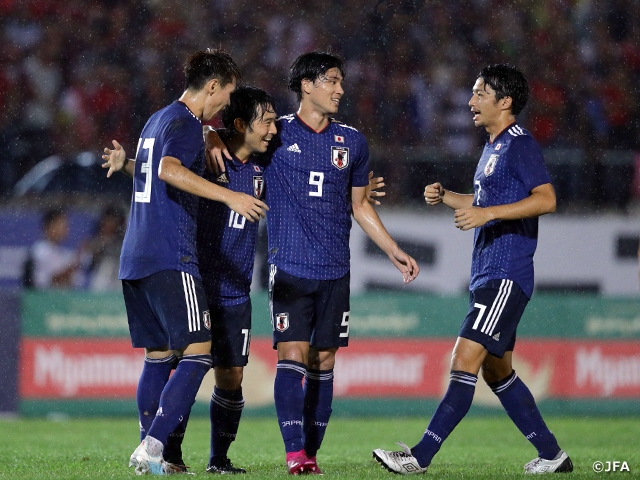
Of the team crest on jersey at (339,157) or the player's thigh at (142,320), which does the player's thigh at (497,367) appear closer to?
the team crest on jersey at (339,157)

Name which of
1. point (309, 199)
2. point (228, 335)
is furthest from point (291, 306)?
point (309, 199)

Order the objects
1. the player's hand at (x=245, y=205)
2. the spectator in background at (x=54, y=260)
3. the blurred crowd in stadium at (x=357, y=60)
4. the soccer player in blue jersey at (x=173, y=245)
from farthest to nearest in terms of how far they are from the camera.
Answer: the blurred crowd in stadium at (x=357, y=60) → the spectator in background at (x=54, y=260) → the soccer player in blue jersey at (x=173, y=245) → the player's hand at (x=245, y=205)

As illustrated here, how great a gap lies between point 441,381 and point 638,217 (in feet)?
9.29

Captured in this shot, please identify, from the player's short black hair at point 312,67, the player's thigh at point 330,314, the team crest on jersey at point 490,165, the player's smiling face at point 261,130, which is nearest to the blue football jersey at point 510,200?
the team crest on jersey at point 490,165

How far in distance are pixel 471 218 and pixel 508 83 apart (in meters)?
0.95

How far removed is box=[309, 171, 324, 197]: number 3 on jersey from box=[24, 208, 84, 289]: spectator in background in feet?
17.4

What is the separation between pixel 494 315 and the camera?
505cm

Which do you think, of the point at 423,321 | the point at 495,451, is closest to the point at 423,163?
the point at 423,321

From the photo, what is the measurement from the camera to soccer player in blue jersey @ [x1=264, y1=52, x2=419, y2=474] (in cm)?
521

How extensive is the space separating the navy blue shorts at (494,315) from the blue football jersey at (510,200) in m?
0.06

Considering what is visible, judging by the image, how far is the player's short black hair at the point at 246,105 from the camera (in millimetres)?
5284

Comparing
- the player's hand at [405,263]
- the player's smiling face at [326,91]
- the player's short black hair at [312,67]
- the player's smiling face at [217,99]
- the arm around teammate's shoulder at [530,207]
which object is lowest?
the player's hand at [405,263]

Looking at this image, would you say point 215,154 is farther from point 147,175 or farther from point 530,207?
point 530,207

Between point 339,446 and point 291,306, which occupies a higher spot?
point 291,306
